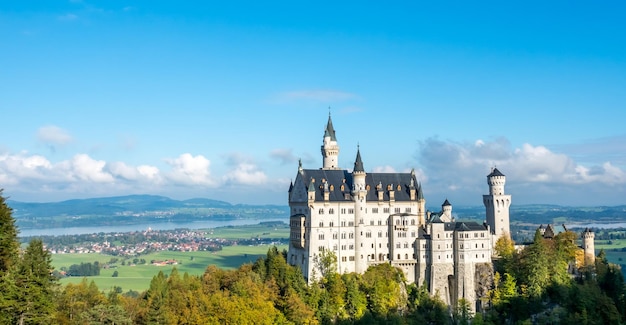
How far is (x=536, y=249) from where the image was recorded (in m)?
87.1

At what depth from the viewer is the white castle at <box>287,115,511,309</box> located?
87438 mm

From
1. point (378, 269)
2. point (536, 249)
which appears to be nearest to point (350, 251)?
point (378, 269)

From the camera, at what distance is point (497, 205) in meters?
97.2

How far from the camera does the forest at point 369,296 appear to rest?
72625 mm

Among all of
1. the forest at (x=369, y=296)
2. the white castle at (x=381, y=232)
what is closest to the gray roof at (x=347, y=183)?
the white castle at (x=381, y=232)

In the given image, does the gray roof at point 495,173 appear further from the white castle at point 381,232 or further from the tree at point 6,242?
the tree at point 6,242

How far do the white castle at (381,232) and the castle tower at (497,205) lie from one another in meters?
2.49

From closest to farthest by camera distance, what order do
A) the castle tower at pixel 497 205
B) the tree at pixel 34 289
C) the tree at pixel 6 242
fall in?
the tree at pixel 34 289 < the tree at pixel 6 242 < the castle tower at pixel 497 205

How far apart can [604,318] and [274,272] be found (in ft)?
145

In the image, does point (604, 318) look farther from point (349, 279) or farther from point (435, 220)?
point (349, 279)

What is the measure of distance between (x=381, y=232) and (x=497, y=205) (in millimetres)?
19812

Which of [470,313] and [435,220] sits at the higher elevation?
[435,220]

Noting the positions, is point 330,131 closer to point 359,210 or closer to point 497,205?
point 359,210

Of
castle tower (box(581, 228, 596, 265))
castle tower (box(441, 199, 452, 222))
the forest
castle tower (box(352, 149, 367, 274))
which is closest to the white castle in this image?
castle tower (box(352, 149, 367, 274))
